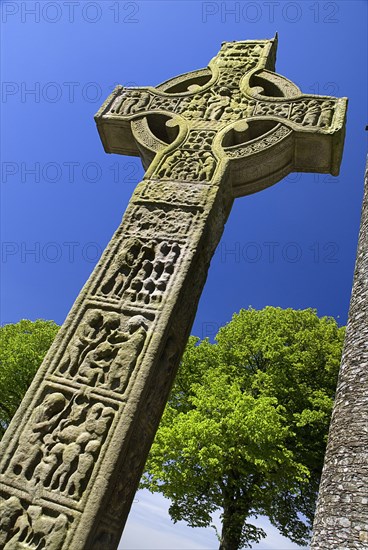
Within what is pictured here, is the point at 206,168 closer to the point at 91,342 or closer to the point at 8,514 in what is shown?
the point at 91,342

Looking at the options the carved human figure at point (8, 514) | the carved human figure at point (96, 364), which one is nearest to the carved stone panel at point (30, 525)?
the carved human figure at point (8, 514)

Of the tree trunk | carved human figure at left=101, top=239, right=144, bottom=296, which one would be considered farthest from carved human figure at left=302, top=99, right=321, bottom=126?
the tree trunk

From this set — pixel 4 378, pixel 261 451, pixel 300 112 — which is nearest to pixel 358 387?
pixel 261 451

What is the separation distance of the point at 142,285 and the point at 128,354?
1.70 feet

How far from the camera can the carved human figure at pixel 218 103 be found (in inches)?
157

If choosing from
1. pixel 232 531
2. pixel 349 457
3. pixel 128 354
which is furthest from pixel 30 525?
pixel 232 531

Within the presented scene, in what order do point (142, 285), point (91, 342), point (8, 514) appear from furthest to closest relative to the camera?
1. point (142, 285)
2. point (91, 342)
3. point (8, 514)

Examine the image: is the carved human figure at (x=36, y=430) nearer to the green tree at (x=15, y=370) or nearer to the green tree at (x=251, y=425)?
the green tree at (x=251, y=425)

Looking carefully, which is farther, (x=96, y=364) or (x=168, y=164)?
(x=168, y=164)

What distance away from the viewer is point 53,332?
66.3ft

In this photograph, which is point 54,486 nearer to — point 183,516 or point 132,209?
point 132,209

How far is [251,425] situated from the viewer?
13188 mm

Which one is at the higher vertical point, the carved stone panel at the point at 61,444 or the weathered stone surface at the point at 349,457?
the weathered stone surface at the point at 349,457

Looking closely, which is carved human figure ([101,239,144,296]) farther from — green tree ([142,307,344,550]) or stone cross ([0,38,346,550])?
green tree ([142,307,344,550])
